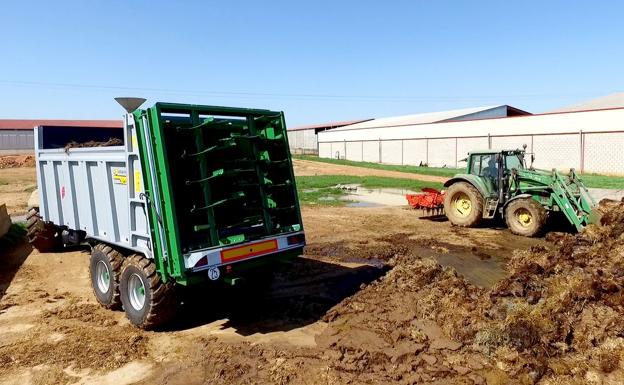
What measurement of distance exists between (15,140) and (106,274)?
61.6 metres

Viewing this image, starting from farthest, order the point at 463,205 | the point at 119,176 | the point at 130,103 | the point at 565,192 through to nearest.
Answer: the point at 463,205
the point at 565,192
the point at 130,103
the point at 119,176

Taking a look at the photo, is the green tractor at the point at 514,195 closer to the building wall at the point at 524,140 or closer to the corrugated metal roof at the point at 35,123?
the building wall at the point at 524,140

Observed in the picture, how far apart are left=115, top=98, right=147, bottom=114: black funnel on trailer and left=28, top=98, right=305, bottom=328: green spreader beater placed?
1 centimetres

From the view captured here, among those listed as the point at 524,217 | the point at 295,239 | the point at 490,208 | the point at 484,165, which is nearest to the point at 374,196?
the point at 484,165

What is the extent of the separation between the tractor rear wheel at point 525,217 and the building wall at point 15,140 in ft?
→ 201

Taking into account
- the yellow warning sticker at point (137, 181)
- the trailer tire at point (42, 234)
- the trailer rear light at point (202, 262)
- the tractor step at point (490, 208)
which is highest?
the yellow warning sticker at point (137, 181)

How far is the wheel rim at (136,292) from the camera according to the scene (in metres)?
5.62

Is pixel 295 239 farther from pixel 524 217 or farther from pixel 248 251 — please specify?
pixel 524 217

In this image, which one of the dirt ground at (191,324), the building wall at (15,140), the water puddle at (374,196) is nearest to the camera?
the dirt ground at (191,324)

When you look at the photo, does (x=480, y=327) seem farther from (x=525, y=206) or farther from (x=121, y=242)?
(x=525, y=206)

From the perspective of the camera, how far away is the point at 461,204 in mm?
12391

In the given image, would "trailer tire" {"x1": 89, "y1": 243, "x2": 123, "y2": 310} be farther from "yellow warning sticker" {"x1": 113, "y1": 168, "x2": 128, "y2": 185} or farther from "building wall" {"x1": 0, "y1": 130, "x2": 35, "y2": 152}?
"building wall" {"x1": 0, "y1": 130, "x2": 35, "y2": 152}

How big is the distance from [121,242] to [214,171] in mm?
1592

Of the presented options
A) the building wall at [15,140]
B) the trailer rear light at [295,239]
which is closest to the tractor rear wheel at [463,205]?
the trailer rear light at [295,239]
